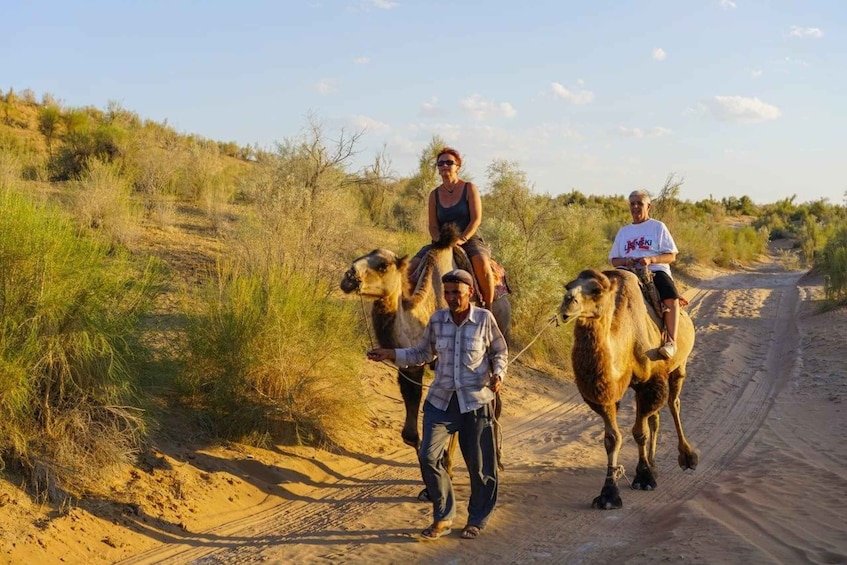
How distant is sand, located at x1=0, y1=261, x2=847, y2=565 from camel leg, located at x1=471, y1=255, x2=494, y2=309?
1904 mm

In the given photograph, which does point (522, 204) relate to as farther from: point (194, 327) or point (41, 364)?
point (41, 364)

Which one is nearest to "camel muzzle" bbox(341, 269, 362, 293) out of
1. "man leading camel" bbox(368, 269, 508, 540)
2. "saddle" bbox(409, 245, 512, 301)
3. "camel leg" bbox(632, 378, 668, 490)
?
"man leading camel" bbox(368, 269, 508, 540)

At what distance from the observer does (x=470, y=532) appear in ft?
20.5

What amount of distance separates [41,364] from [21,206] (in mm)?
1337

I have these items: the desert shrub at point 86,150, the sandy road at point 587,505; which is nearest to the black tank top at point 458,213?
the sandy road at point 587,505

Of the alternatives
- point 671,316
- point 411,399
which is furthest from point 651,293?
point 411,399

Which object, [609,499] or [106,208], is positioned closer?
[609,499]

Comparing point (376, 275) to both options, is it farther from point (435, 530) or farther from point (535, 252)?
point (535, 252)

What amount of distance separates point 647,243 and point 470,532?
3.53 m

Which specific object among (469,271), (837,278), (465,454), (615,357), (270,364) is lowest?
(465,454)

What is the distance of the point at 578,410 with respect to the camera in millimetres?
12039

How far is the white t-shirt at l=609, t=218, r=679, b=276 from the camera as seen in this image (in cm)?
792

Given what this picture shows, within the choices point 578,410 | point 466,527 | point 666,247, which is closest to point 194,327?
point 466,527

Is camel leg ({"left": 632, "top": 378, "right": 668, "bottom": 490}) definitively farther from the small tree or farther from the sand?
the small tree
